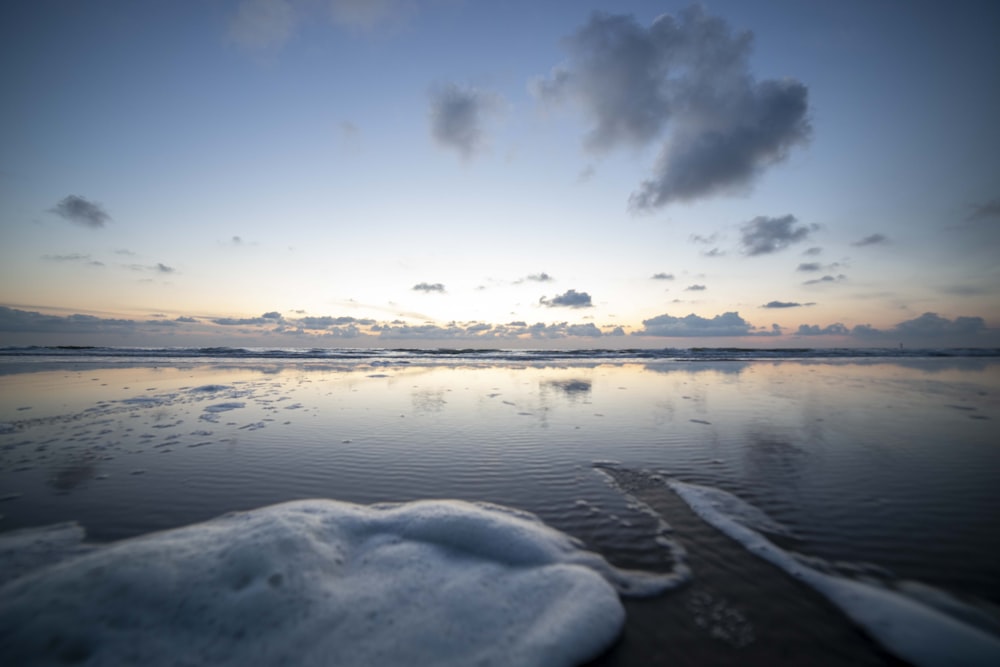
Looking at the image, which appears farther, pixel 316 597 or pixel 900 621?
pixel 316 597

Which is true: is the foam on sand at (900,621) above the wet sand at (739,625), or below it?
above

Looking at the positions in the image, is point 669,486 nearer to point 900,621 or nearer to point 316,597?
point 900,621

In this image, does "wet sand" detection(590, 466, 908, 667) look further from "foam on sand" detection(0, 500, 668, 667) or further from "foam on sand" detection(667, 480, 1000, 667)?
"foam on sand" detection(0, 500, 668, 667)

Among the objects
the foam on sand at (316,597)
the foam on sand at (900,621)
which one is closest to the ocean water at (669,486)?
the foam on sand at (900,621)

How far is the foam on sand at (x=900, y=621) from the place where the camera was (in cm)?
280

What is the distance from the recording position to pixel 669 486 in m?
6.07

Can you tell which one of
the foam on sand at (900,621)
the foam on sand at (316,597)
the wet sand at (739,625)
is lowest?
the wet sand at (739,625)

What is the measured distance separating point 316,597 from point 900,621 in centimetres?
486

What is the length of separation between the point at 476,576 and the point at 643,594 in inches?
60.9

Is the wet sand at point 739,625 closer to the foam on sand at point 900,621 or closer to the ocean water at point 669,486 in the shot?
the ocean water at point 669,486

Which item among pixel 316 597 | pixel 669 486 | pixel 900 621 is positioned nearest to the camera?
pixel 900 621

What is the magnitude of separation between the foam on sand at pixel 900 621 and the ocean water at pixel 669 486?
0.02m

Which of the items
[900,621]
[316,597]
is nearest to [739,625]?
[900,621]

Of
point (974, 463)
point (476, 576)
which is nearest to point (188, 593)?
point (476, 576)
